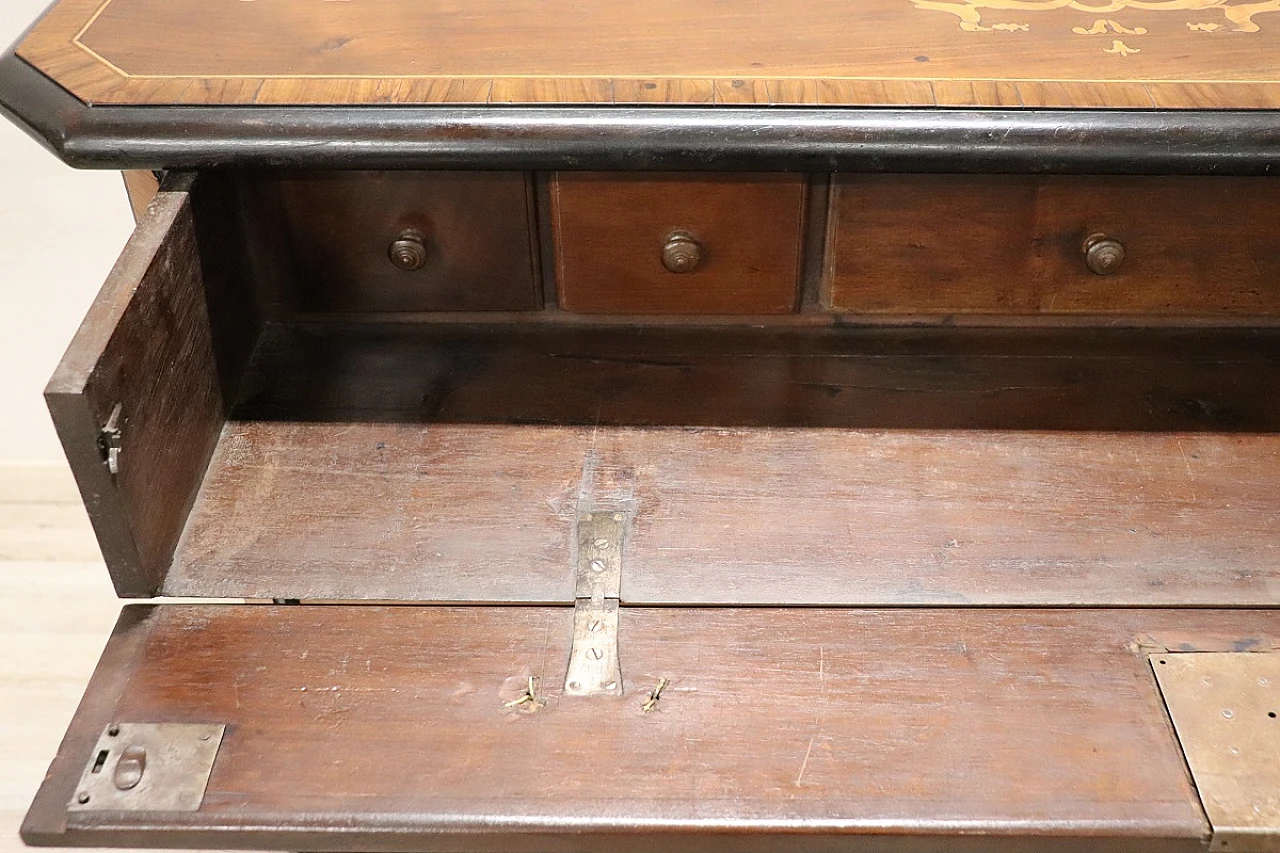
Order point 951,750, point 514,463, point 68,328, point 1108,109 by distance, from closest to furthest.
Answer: point 951,750 < point 1108,109 < point 514,463 < point 68,328

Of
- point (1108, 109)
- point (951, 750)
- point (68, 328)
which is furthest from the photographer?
point (68, 328)

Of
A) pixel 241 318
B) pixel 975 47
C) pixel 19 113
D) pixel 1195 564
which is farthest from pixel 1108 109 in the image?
pixel 19 113

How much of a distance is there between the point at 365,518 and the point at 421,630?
0.13m

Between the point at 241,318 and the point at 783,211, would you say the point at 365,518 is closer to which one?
the point at 241,318

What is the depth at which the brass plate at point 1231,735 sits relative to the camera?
744 millimetres

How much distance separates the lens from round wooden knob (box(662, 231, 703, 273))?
0.99m

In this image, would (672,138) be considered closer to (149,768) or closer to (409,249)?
(409,249)

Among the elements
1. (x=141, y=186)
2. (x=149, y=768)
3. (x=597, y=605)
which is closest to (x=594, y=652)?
(x=597, y=605)

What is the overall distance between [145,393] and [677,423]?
45 centimetres

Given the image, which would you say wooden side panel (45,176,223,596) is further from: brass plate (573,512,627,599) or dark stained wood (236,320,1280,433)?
brass plate (573,512,627,599)

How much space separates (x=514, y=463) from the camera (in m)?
1.00

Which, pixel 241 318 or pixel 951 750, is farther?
pixel 241 318

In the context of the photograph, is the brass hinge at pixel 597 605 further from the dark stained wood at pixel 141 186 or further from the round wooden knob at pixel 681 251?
the dark stained wood at pixel 141 186

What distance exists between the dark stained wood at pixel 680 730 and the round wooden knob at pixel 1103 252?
31 centimetres
